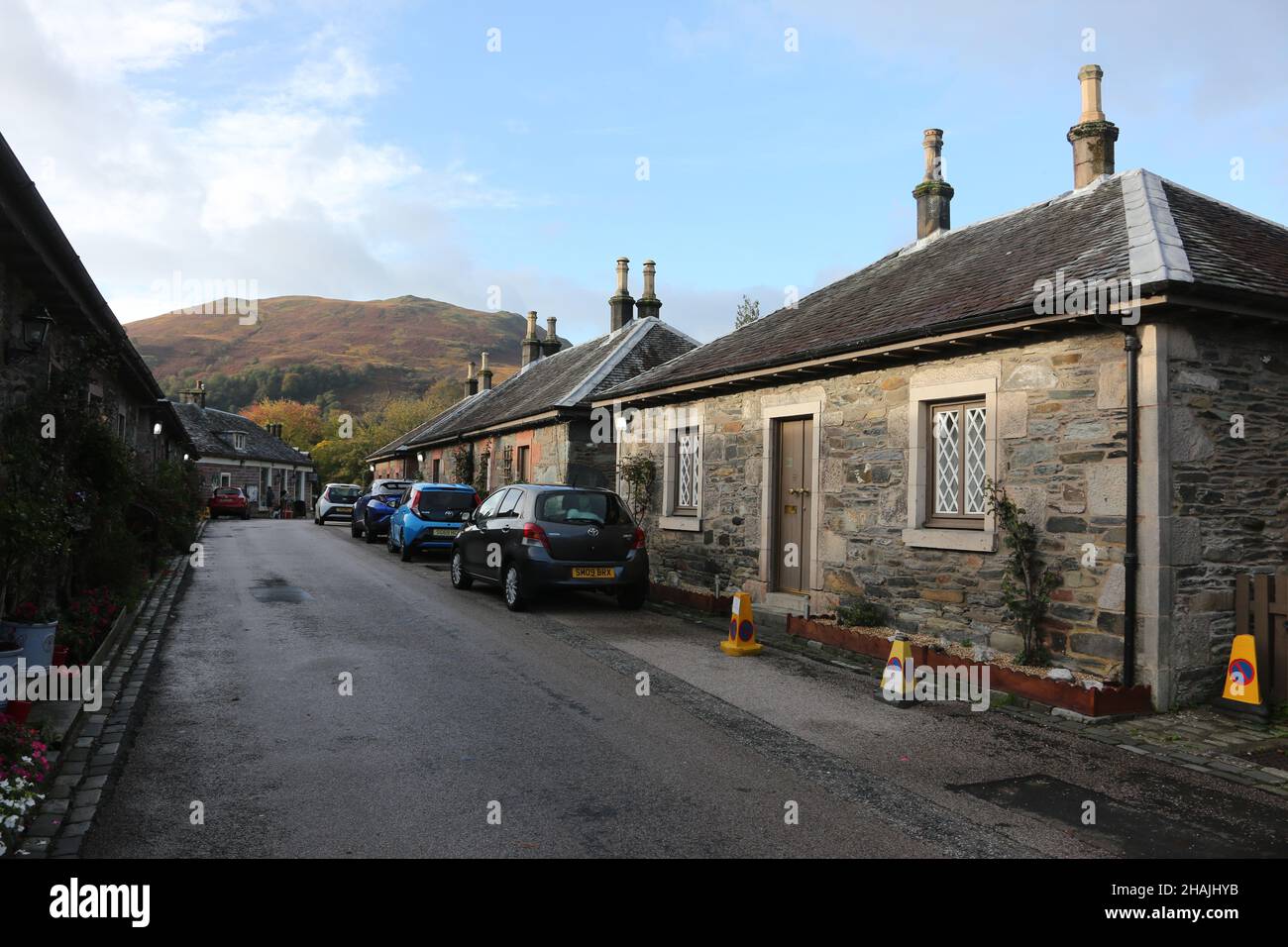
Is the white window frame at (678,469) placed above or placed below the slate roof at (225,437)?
below

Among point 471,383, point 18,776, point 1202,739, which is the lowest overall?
point 1202,739

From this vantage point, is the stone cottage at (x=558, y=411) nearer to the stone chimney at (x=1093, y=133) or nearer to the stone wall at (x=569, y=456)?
the stone wall at (x=569, y=456)

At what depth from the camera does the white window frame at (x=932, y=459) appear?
834 centimetres

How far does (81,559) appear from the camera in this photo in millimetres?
9828

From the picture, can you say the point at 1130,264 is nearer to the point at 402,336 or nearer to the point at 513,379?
the point at 513,379

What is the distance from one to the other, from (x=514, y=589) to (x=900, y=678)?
5.57 metres

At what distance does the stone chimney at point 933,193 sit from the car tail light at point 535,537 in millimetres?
7377

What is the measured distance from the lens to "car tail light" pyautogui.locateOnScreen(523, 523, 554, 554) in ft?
37.0

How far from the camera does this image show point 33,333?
7.59 meters

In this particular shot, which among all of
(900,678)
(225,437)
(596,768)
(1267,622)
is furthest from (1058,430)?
(225,437)

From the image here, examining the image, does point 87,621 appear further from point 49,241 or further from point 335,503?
point 335,503

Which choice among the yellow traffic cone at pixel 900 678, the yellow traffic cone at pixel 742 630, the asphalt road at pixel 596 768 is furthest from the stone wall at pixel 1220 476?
the yellow traffic cone at pixel 742 630
